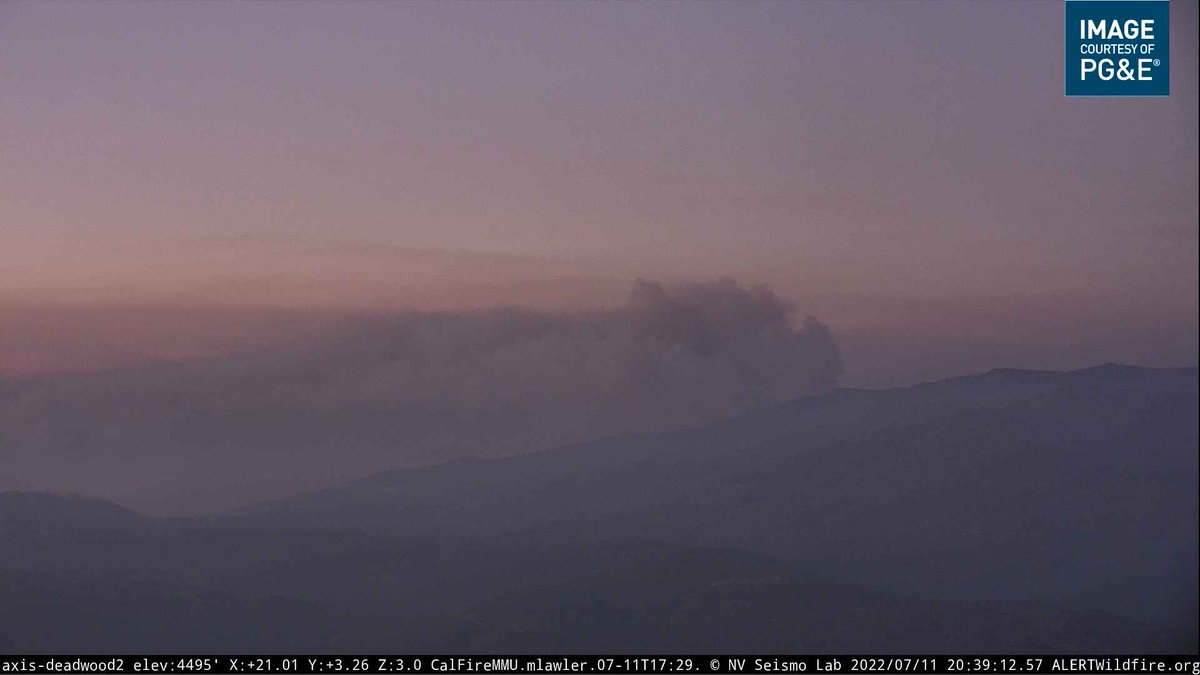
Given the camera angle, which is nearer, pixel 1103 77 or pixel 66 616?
pixel 1103 77

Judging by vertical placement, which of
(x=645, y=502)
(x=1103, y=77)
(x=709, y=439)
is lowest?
(x=645, y=502)

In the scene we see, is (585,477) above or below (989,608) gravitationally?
above

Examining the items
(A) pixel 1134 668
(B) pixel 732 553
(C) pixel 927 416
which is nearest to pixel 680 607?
(B) pixel 732 553

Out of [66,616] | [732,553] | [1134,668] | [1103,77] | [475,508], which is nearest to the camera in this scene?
[1134,668]

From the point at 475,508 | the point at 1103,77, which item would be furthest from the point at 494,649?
the point at 1103,77

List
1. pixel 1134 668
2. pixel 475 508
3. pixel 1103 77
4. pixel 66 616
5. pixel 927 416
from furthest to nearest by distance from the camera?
pixel 927 416 → pixel 475 508 → pixel 66 616 → pixel 1103 77 → pixel 1134 668

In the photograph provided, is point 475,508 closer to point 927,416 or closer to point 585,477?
point 585,477

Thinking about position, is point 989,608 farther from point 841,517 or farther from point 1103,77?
point 1103,77
